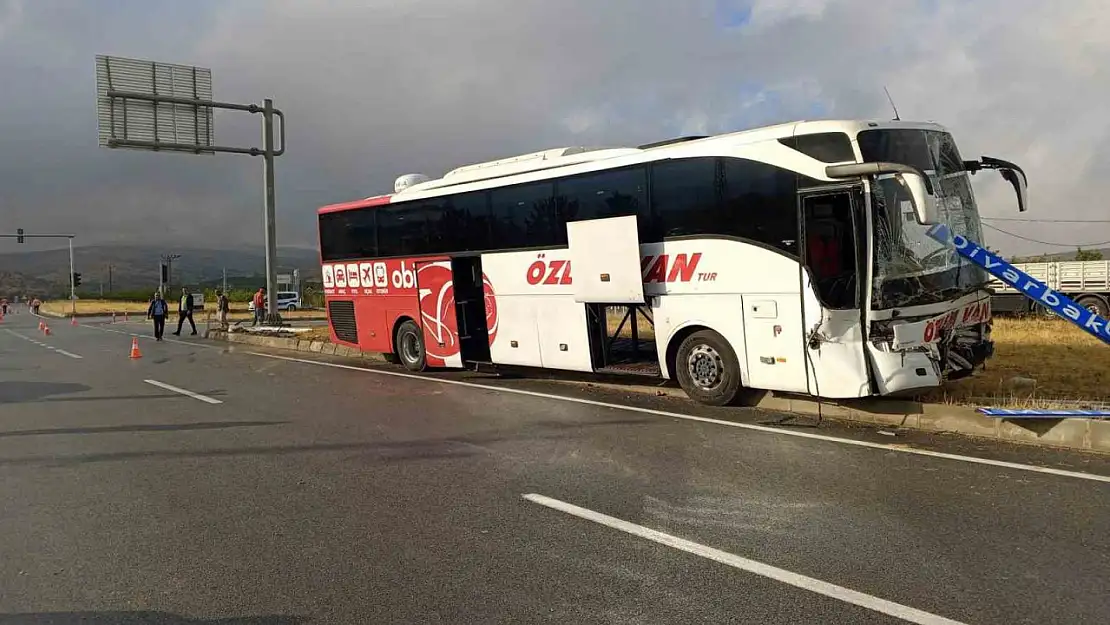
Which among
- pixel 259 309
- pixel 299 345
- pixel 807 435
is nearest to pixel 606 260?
pixel 807 435

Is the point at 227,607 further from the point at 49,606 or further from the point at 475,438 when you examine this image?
the point at 475,438

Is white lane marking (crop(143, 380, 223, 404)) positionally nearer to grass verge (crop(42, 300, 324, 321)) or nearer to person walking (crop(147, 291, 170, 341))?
person walking (crop(147, 291, 170, 341))

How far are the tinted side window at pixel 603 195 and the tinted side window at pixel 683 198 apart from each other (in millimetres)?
231

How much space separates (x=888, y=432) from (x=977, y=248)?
2.09m

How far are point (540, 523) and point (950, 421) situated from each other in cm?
499

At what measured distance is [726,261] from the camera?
9344mm

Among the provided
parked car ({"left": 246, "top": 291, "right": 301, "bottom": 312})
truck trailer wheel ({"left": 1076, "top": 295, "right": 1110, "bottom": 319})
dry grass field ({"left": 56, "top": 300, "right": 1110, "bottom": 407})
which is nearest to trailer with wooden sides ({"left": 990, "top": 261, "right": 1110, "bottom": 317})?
truck trailer wheel ({"left": 1076, "top": 295, "right": 1110, "bottom": 319})

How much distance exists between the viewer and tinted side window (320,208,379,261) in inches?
609

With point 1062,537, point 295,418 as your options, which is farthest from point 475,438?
point 1062,537

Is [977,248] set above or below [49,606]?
above

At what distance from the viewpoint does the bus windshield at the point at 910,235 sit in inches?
317

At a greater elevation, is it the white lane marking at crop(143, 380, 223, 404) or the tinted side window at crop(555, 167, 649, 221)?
the tinted side window at crop(555, 167, 649, 221)

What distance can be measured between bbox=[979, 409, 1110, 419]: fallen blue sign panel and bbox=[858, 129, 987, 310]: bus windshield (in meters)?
1.37

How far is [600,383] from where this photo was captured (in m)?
12.4
